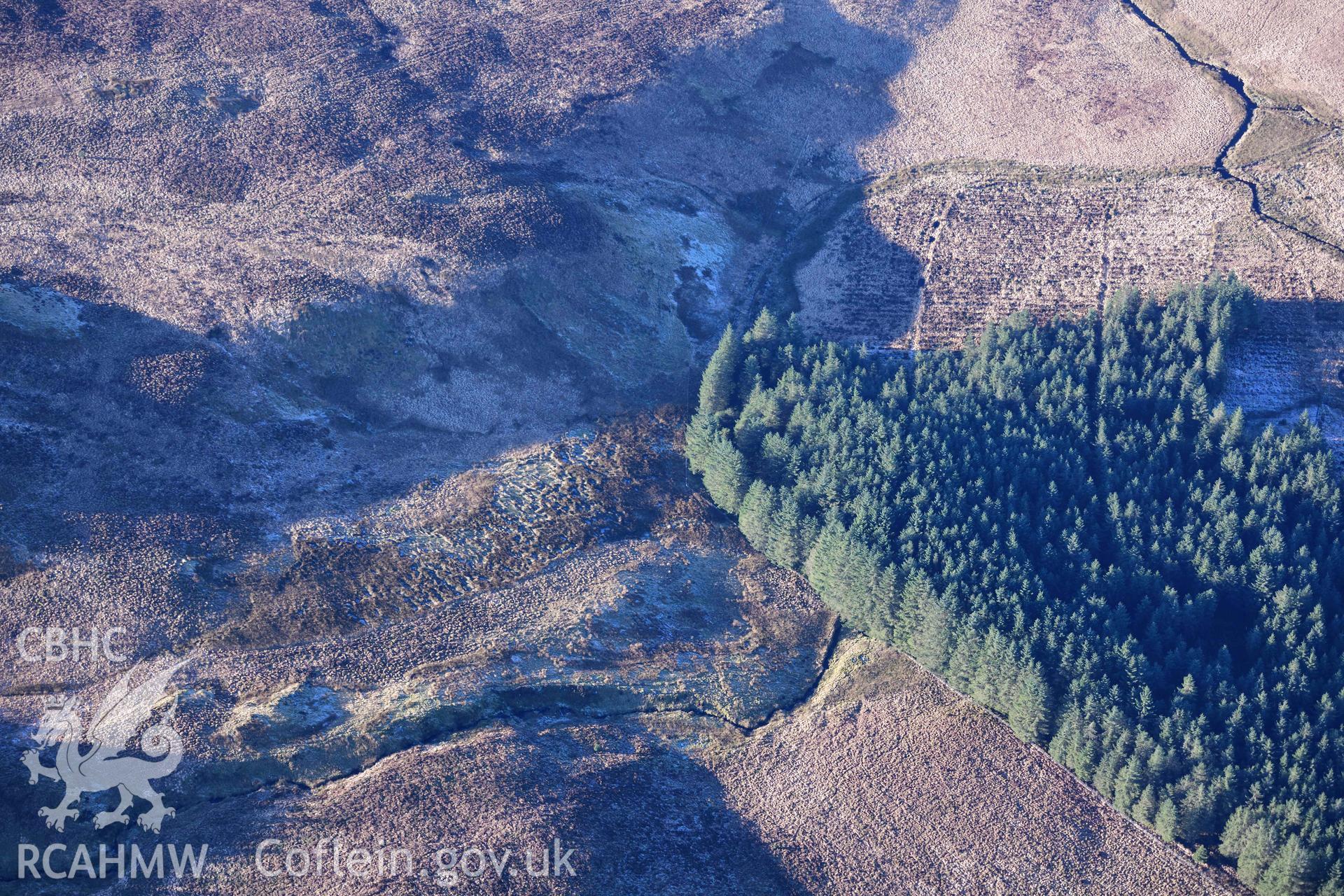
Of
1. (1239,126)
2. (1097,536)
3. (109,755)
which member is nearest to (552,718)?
(109,755)

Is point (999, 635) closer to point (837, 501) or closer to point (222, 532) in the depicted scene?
point (837, 501)

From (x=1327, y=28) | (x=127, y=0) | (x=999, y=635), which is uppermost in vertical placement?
(x=1327, y=28)

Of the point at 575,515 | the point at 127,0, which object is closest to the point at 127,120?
the point at 127,0

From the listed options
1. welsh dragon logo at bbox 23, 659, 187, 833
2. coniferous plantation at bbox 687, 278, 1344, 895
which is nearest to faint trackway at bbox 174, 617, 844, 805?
welsh dragon logo at bbox 23, 659, 187, 833

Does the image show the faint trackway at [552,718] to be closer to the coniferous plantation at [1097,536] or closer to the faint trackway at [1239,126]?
the coniferous plantation at [1097,536]

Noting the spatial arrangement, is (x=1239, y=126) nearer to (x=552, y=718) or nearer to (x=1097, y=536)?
(x=1097, y=536)

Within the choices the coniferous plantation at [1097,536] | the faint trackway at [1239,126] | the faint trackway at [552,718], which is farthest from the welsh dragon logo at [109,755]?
the faint trackway at [1239,126]
